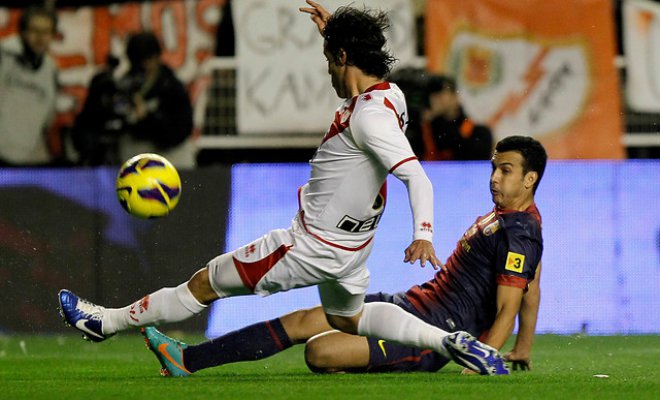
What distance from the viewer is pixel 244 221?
10828 millimetres

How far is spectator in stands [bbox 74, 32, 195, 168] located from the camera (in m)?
12.1

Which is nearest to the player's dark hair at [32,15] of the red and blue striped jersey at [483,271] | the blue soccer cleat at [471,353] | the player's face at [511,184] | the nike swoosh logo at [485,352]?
the red and blue striped jersey at [483,271]

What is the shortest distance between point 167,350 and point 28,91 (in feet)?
19.5

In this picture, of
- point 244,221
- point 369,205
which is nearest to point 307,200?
point 369,205

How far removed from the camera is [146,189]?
23.4 feet

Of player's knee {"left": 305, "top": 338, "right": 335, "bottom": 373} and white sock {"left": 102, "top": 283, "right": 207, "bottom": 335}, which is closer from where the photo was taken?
white sock {"left": 102, "top": 283, "right": 207, "bottom": 335}

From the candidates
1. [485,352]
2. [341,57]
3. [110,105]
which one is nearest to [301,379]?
[485,352]

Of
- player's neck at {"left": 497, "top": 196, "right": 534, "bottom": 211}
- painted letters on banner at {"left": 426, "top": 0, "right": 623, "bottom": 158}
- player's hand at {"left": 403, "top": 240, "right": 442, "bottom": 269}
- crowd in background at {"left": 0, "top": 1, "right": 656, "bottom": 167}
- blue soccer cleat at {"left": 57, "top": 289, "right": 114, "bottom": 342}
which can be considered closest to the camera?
player's hand at {"left": 403, "top": 240, "right": 442, "bottom": 269}

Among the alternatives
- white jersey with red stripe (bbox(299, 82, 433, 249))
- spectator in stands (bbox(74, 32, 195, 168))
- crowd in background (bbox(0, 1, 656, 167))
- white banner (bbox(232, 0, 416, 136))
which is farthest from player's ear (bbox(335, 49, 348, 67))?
white banner (bbox(232, 0, 416, 136))

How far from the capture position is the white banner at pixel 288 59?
12414 mm

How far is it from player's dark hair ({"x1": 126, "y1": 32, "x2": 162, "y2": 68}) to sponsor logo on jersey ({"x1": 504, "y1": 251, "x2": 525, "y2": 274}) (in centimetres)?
581

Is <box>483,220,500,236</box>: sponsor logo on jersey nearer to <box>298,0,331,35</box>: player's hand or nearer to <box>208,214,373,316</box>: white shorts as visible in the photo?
<box>208,214,373,316</box>: white shorts

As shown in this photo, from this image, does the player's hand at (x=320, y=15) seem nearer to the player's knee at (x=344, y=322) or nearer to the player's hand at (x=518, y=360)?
the player's knee at (x=344, y=322)

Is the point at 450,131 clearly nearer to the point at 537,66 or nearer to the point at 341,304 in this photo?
the point at 537,66
